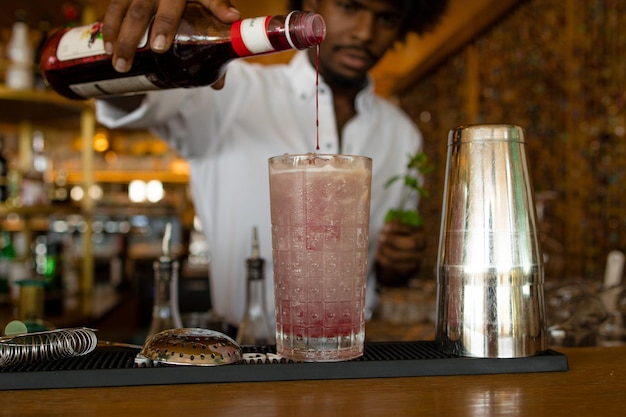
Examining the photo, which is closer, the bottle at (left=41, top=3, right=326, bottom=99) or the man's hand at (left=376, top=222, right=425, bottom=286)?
the bottle at (left=41, top=3, right=326, bottom=99)

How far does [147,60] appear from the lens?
3.13ft

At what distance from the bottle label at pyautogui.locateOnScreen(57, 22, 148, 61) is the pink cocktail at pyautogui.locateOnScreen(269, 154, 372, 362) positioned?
1.22 ft

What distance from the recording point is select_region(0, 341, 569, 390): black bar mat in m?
0.63

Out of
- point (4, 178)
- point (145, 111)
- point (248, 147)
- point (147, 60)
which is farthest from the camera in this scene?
point (4, 178)

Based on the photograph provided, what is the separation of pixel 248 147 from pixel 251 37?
0.99 m

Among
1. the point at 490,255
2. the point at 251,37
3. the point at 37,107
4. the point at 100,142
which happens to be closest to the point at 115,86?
the point at 251,37

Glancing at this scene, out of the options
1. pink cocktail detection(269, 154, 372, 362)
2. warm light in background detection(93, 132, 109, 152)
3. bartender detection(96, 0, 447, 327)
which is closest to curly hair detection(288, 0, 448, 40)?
bartender detection(96, 0, 447, 327)

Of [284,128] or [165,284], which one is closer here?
[165,284]

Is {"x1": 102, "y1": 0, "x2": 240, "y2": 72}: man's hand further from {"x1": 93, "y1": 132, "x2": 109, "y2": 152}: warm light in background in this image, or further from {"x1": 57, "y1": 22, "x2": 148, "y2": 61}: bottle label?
{"x1": 93, "y1": 132, "x2": 109, "y2": 152}: warm light in background

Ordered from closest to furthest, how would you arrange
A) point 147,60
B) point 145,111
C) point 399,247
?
point 147,60 < point 145,111 < point 399,247

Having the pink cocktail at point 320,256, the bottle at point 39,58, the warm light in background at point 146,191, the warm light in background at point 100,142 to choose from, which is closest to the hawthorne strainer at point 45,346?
the pink cocktail at point 320,256

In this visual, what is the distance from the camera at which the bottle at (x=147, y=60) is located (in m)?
0.94

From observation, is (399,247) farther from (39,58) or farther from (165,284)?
(39,58)

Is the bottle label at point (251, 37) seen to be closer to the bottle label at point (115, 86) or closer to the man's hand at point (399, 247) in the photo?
the bottle label at point (115, 86)
